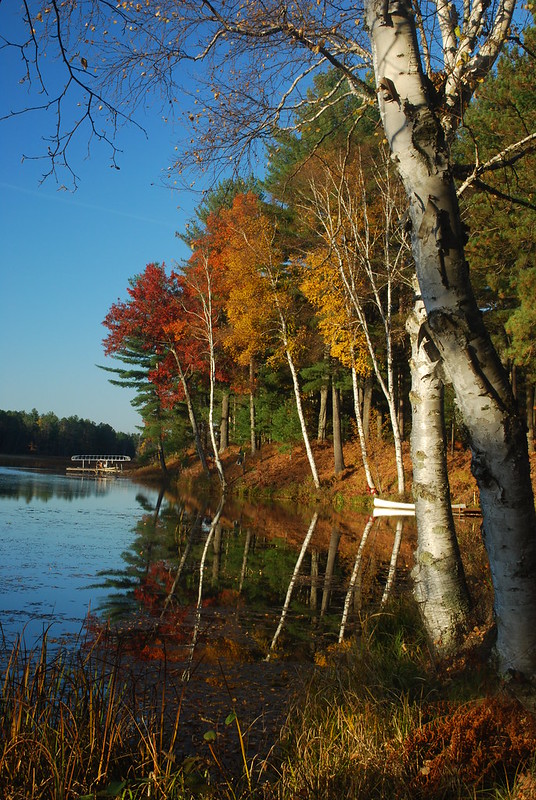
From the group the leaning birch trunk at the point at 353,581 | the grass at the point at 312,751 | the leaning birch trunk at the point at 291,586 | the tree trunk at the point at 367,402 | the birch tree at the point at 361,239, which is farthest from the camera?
the tree trunk at the point at 367,402

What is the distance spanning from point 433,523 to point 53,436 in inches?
3484

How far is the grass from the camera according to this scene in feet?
8.86

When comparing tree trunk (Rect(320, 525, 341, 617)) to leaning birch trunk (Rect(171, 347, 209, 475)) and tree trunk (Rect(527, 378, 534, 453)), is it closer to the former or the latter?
tree trunk (Rect(527, 378, 534, 453))

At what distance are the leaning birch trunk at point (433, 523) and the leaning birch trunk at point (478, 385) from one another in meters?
1.17

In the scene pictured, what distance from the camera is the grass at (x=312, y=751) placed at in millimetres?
2699

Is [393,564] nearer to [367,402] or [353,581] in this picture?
[353,581]


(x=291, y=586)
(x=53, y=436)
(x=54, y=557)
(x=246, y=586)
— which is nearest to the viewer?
(x=246, y=586)

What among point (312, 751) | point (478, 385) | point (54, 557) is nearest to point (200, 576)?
point (54, 557)

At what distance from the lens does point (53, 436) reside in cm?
8800

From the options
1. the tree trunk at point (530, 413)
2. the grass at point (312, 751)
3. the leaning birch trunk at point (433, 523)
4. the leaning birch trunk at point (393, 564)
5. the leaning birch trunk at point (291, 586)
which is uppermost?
the tree trunk at point (530, 413)

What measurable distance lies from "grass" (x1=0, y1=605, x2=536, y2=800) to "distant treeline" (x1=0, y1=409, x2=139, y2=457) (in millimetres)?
85219

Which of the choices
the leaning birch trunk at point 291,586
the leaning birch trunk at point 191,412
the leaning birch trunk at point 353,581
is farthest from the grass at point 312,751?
the leaning birch trunk at point 191,412

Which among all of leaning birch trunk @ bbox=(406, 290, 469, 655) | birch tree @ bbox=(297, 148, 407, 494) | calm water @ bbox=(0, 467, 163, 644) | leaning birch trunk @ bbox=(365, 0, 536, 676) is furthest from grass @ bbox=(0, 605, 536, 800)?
birch tree @ bbox=(297, 148, 407, 494)

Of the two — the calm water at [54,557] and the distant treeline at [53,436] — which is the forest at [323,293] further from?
the distant treeline at [53,436]
